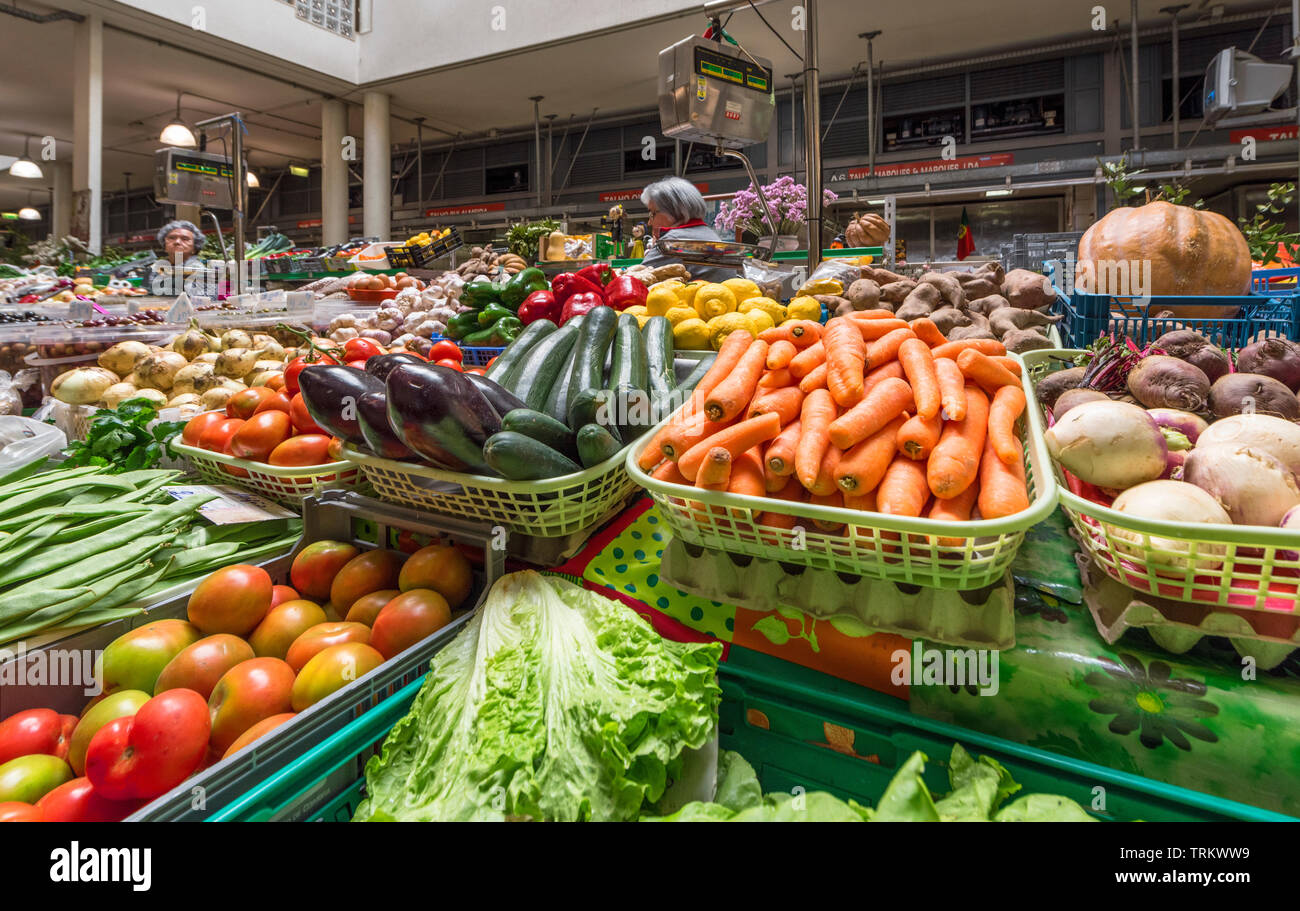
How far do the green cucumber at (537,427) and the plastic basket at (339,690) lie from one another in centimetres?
24

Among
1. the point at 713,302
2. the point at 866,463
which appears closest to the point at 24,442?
the point at 713,302

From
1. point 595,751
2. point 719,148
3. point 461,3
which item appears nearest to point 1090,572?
point 595,751

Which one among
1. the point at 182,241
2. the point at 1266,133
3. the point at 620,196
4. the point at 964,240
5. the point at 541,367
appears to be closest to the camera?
the point at 541,367

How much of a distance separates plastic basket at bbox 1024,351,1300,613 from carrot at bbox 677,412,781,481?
45 cm

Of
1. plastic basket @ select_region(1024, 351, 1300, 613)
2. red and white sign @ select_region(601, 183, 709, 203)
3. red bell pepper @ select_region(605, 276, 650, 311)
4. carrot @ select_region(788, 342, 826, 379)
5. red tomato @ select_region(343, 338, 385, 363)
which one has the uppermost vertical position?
red and white sign @ select_region(601, 183, 709, 203)

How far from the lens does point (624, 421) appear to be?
1418 mm

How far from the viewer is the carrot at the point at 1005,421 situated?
1.04 m

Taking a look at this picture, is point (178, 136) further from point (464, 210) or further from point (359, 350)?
point (359, 350)

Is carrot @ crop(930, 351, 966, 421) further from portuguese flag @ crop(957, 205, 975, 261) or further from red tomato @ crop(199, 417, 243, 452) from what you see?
portuguese flag @ crop(957, 205, 975, 261)

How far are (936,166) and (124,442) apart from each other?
894cm

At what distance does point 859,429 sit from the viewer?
1.07 m

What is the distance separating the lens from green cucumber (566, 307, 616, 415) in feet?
4.90

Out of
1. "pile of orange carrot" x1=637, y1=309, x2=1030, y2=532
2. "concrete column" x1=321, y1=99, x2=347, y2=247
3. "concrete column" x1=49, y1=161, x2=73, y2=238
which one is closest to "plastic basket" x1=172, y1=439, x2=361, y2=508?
"pile of orange carrot" x1=637, y1=309, x2=1030, y2=532

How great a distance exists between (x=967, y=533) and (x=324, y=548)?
1.33 meters
